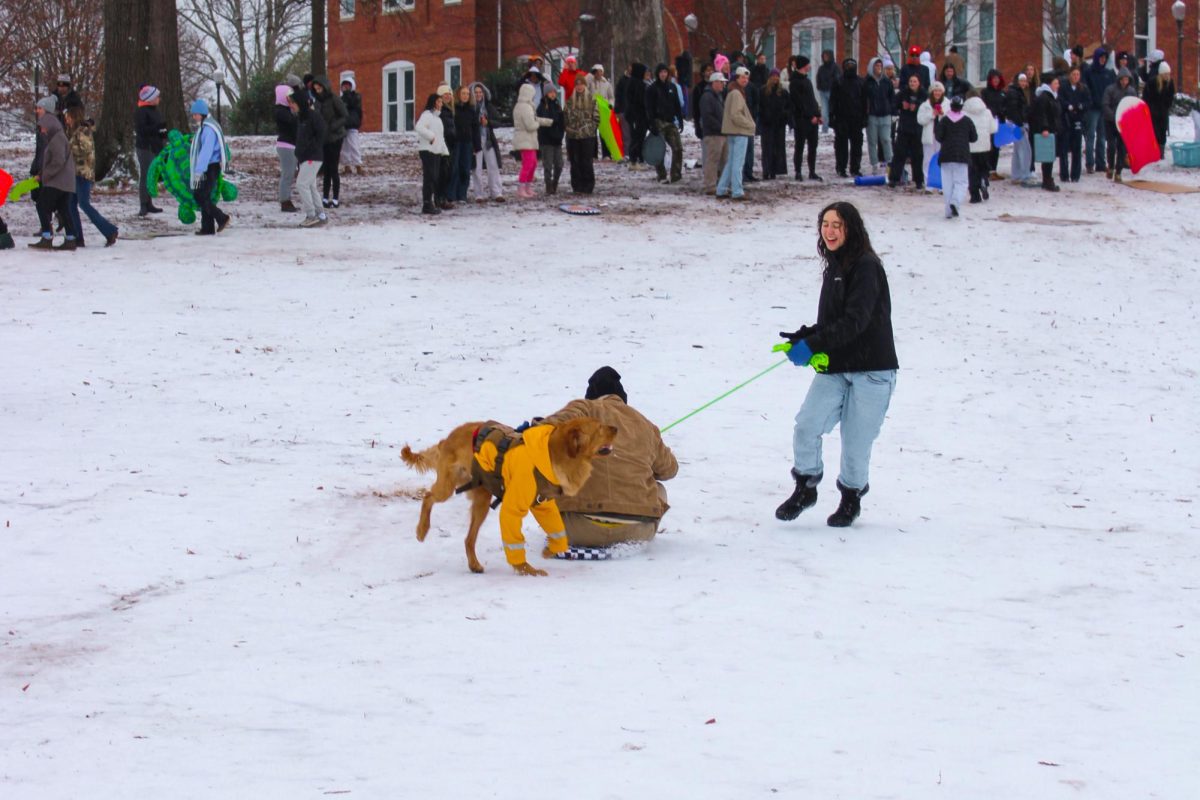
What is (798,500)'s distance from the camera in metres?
7.96

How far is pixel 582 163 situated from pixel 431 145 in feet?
9.73

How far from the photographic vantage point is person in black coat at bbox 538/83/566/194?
19391 millimetres

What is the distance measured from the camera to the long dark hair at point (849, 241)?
7562 mm

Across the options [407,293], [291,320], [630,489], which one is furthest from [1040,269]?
[630,489]

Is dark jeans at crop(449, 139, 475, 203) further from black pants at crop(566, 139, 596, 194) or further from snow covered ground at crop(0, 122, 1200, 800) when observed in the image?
snow covered ground at crop(0, 122, 1200, 800)

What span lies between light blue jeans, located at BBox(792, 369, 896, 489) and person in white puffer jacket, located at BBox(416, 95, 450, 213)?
10548mm

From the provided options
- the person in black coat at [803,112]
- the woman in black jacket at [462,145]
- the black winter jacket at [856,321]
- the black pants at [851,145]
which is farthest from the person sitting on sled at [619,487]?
the black pants at [851,145]

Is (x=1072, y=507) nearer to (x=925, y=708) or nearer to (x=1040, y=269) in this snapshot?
(x=925, y=708)

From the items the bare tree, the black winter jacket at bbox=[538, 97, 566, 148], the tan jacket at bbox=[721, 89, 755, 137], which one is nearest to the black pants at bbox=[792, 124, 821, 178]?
the tan jacket at bbox=[721, 89, 755, 137]

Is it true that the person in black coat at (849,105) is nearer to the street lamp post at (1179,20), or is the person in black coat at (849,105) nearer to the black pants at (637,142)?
the black pants at (637,142)

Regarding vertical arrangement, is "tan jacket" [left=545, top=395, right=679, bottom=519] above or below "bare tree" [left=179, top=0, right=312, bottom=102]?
below

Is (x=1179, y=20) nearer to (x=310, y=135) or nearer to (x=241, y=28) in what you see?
(x=310, y=135)

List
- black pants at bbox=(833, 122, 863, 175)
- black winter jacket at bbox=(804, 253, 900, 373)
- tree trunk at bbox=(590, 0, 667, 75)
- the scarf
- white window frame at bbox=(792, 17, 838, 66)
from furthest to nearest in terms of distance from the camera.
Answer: white window frame at bbox=(792, 17, 838, 66)
tree trunk at bbox=(590, 0, 667, 75)
black pants at bbox=(833, 122, 863, 175)
the scarf
black winter jacket at bbox=(804, 253, 900, 373)

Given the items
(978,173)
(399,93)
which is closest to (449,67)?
(399,93)
